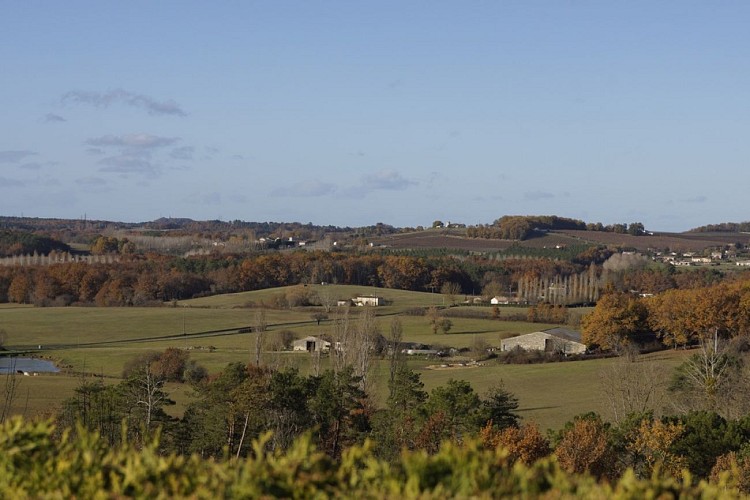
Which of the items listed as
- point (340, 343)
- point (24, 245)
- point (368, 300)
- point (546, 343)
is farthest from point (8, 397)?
point (24, 245)

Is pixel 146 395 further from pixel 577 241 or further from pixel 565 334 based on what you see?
pixel 577 241

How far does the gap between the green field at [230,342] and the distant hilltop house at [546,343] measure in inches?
90.9

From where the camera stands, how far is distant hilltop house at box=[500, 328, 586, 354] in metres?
72.4

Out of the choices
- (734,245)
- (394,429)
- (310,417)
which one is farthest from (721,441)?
(734,245)

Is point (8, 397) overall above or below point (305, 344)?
above

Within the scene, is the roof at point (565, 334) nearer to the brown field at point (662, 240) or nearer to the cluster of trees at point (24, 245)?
the brown field at point (662, 240)

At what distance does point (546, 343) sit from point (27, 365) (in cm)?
3982

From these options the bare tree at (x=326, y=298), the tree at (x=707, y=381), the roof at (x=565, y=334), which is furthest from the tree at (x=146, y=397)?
the bare tree at (x=326, y=298)

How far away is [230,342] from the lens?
246ft

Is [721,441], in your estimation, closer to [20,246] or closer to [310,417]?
[310,417]

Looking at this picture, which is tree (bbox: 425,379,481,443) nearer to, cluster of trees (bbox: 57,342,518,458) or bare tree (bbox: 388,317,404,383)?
cluster of trees (bbox: 57,342,518,458)

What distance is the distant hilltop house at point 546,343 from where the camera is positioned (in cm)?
7238

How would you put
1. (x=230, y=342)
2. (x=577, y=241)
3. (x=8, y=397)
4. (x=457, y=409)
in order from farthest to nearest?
(x=577, y=241), (x=230, y=342), (x=8, y=397), (x=457, y=409)

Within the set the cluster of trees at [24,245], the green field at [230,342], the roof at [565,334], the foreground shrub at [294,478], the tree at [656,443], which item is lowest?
the green field at [230,342]
